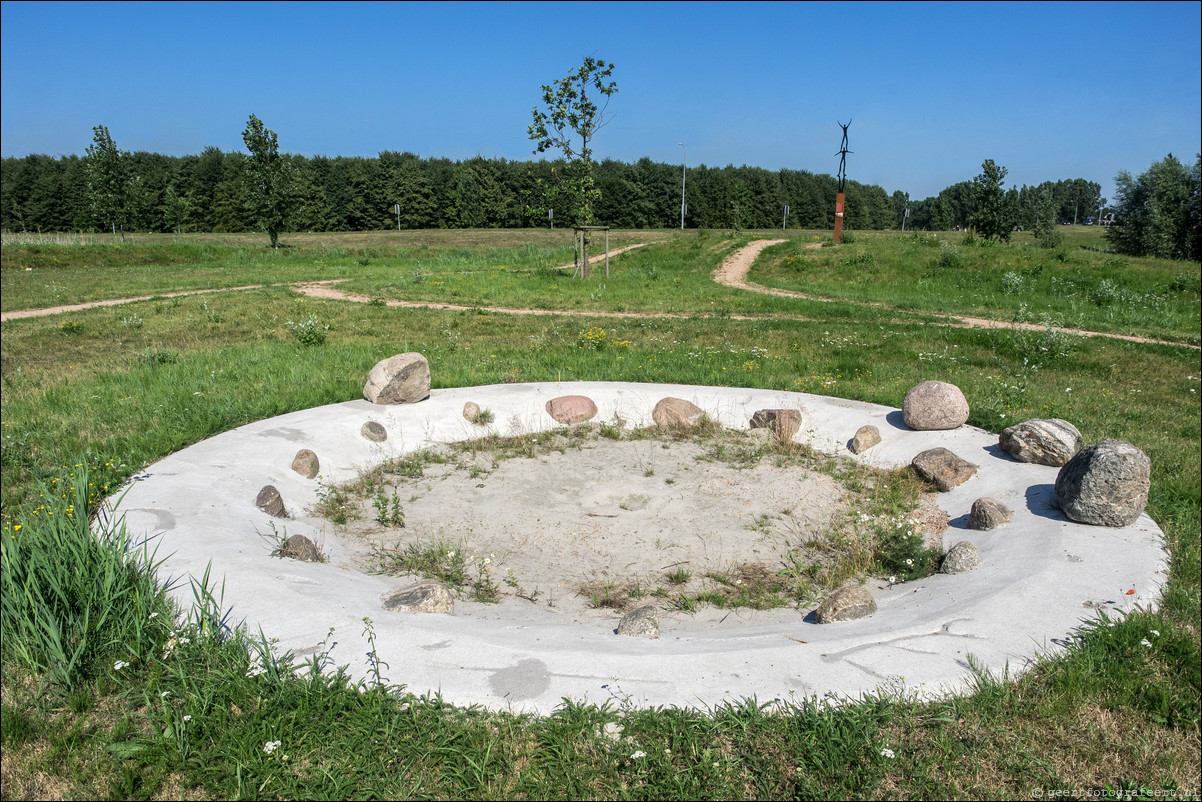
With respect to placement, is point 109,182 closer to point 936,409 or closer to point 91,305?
point 91,305

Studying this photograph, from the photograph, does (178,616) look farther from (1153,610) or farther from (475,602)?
(1153,610)

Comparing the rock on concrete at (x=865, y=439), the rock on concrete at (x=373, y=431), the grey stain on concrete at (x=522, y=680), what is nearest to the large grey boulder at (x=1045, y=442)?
the rock on concrete at (x=865, y=439)

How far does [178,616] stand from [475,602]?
1604 millimetres

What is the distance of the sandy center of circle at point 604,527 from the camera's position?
4.68 metres

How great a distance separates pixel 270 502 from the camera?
18.6 ft

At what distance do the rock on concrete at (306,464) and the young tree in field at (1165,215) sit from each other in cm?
3750

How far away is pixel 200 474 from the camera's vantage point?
5750 mm

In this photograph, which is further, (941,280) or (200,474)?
(941,280)

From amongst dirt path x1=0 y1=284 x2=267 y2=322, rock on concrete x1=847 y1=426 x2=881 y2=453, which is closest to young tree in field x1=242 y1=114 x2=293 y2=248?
dirt path x1=0 y1=284 x2=267 y2=322

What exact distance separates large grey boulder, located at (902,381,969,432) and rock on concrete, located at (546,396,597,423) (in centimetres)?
343

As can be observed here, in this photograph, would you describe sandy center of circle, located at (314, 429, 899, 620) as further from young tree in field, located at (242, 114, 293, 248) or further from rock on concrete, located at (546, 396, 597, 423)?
young tree in field, located at (242, 114, 293, 248)

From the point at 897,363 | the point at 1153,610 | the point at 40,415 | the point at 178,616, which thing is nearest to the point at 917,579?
the point at 1153,610

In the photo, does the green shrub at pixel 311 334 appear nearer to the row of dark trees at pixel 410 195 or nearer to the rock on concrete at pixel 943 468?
the rock on concrete at pixel 943 468

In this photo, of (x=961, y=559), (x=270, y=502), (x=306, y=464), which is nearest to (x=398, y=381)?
(x=306, y=464)
